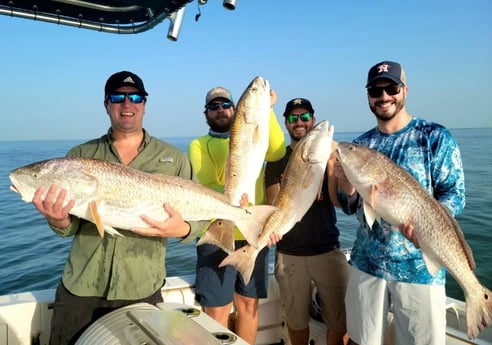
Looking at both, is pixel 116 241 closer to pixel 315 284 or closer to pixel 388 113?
pixel 315 284

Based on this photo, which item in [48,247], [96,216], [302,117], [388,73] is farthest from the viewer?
[48,247]

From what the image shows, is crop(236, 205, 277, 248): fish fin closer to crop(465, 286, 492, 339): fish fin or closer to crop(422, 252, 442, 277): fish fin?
crop(422, 252, 442, 277): fish fin

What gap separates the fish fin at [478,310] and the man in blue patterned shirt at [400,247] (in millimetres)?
224

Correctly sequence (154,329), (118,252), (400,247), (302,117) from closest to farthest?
(154,329) < (118,252) < (400,247) < (302,117)

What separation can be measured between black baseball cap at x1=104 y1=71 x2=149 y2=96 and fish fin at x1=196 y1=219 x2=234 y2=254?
1573mm

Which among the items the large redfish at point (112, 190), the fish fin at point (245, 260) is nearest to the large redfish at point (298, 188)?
the fish fin at point (245, 260)

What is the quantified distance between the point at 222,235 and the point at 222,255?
708 mm

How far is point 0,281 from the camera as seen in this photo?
31.6 ft

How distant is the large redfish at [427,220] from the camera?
10.5 ft

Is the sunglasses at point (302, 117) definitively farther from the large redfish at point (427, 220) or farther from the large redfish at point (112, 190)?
the large redfish at point (112, 190)

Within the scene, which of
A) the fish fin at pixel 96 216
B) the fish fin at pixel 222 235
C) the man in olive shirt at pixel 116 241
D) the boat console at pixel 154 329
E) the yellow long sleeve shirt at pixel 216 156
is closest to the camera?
the boat console at pixel 154 329

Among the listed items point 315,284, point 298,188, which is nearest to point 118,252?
point 298,188

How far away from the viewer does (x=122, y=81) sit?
3328 mm

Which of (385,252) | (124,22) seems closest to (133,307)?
(385,252)
